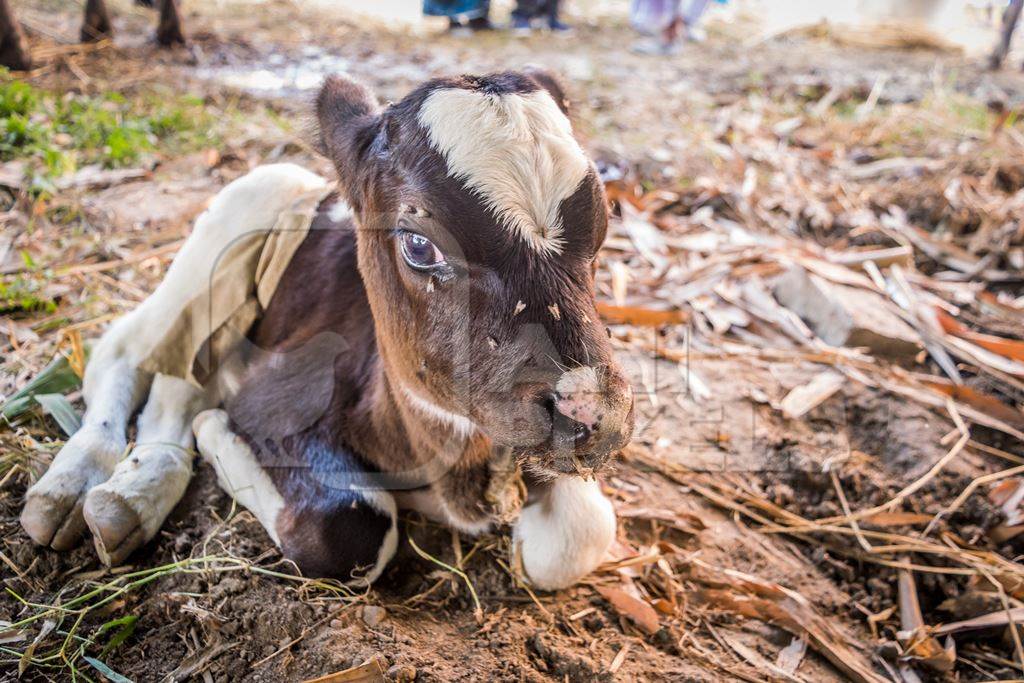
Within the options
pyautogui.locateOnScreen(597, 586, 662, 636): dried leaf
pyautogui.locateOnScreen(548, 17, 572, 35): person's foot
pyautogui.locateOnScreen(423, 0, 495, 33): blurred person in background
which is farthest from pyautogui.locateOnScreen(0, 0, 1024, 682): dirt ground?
pyautogui.locateOnScreen(548, 17, 572, 35): person's foot

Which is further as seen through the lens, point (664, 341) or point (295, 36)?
point (295, 36)

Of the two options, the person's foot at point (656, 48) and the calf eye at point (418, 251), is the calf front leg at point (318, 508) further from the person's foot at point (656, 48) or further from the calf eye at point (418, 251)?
the person's foot at point (656, 48)

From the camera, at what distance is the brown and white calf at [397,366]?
80.7 inches

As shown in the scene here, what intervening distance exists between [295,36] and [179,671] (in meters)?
8.87

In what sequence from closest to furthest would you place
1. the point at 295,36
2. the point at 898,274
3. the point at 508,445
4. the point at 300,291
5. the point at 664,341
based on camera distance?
the point at 508,445, the point at 300,291, the point at 664,341, the point at 898,274, the point at 295,36

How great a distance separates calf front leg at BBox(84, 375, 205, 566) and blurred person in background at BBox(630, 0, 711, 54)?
8.87 meters

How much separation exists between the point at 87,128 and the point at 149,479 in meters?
3.94

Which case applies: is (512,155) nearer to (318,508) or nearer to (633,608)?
(318,508)

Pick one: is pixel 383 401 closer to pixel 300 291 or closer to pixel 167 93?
pixel 300 291

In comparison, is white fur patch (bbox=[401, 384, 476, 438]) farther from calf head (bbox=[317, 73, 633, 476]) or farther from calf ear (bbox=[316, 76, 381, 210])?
calf ear (bbox=[316, 76, 381, 210])

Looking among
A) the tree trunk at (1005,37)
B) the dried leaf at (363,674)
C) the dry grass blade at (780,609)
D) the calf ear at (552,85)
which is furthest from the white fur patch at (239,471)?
the tree trunk at (1005,37)

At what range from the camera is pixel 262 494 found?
2.84m

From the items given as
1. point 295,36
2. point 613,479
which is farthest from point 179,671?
point 295,36

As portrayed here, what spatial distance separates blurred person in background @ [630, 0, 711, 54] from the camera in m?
10.7
